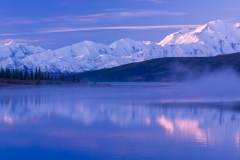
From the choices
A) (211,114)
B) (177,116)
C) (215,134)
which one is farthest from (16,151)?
(211,114)

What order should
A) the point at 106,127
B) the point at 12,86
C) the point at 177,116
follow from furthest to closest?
the point at 12,86 → the point at 177,116 → the point at 106,127

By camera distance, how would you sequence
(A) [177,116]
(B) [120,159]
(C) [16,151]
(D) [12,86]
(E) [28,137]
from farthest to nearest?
1. (D) [12,86]
2. (A) [177,116]
3. (E) [28,137]
4. (C) [16,151]
5. (B) [120,159]

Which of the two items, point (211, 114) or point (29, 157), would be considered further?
point (211, 114)

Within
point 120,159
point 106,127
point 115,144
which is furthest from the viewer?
point 106,127

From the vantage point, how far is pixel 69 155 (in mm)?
19469

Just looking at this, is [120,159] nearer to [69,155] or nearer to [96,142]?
[69,155]

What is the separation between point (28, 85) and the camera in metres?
107

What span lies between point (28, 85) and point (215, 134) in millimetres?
86620

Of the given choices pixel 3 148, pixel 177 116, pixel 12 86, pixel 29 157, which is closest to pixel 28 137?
pixel 3 148

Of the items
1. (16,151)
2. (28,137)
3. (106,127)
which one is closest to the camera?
(16,151)

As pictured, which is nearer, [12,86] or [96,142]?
[96,142]

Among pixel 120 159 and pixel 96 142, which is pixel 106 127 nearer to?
pixel 96 142

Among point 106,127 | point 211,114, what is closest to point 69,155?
point 106,127

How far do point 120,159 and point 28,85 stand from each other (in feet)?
299
